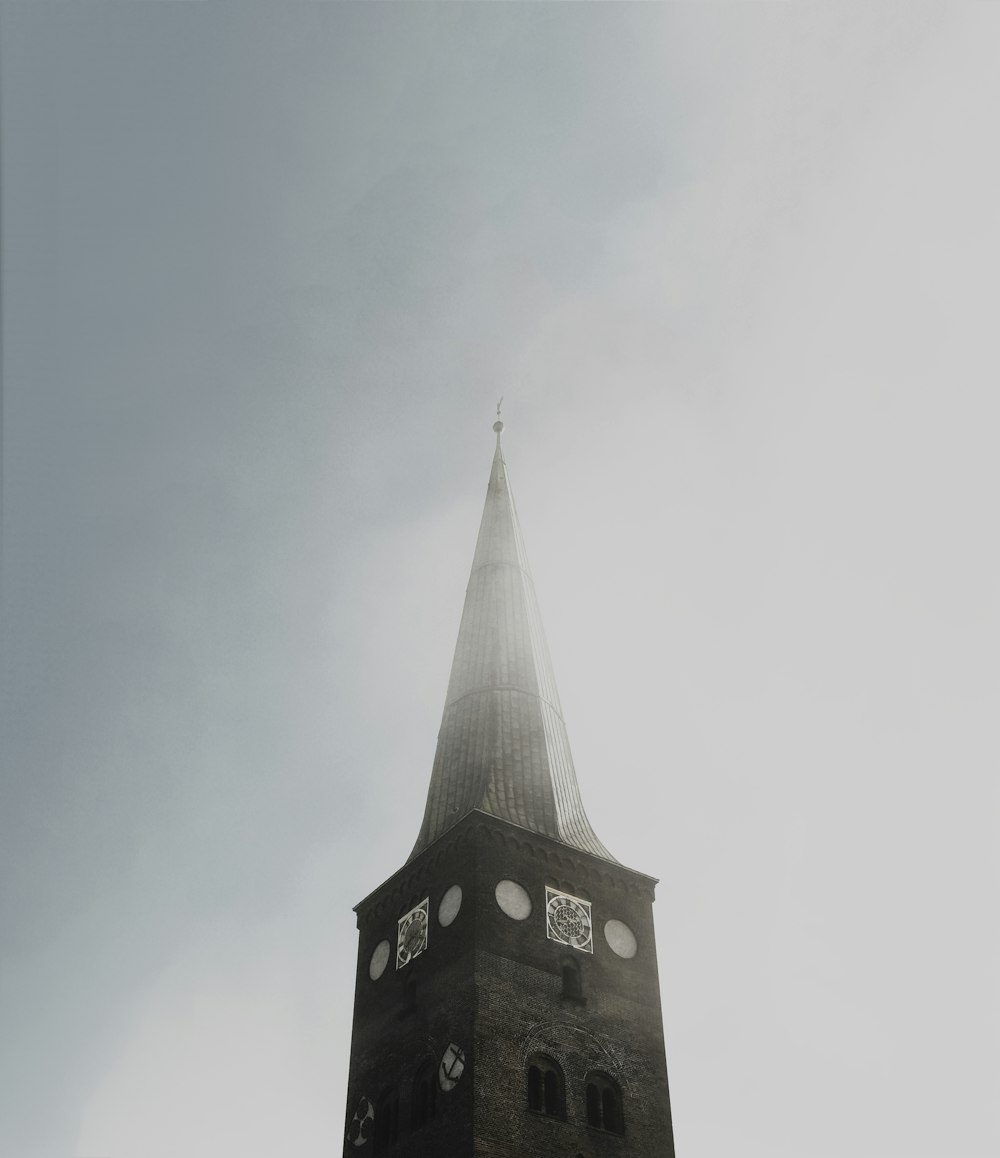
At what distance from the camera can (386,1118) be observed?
35.8 m

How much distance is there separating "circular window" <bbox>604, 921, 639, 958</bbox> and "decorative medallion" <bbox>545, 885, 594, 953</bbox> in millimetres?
801

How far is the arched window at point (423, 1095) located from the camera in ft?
112

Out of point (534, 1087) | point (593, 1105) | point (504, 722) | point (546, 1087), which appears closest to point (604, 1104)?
point (593, 1105)

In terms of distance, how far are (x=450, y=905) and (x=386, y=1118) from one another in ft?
21.6

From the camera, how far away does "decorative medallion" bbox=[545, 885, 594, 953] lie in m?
37.4

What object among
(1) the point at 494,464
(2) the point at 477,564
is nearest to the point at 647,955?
(2) the point at 477,564

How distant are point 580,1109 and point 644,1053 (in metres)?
3.44

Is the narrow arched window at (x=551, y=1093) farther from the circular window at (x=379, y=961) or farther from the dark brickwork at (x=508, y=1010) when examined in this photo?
the circular window at (x=379, y=961)

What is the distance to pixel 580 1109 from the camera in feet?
111

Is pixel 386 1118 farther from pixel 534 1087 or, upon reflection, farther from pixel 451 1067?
pixel 534 1087

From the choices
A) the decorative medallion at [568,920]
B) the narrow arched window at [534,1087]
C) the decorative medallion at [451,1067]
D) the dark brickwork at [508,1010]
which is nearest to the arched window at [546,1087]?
the narrow arched window at [534,1087]

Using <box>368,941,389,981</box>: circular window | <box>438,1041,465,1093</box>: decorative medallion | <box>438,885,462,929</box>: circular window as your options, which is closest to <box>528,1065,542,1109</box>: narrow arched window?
<box>438,1041,465,1093</box>: decorative medallion

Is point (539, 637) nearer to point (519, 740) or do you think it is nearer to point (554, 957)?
point (519, 740)

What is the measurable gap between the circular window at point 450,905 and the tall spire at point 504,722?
9.03 ft
